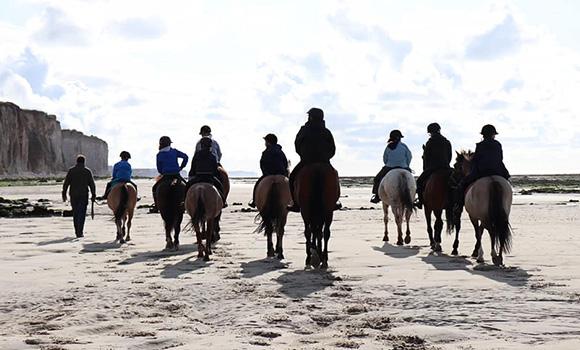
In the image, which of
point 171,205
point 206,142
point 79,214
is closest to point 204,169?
point 206,142

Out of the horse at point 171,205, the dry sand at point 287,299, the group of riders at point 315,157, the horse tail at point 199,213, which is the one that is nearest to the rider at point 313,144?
the group of riders at point 315,157

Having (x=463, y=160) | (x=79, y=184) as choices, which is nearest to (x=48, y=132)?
(x=79, y=184)

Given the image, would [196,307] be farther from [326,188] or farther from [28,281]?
[326,188]

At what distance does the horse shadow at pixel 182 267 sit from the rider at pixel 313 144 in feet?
6.33

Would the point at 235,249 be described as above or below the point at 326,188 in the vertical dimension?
below

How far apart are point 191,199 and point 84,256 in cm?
230

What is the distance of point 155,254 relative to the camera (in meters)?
13.6

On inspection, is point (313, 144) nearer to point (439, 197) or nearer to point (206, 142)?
point (206, 142)

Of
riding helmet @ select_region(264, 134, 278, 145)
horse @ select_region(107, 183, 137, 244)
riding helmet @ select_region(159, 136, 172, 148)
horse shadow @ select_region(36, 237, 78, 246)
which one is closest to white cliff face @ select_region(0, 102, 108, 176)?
horse shadow @ select_region(36, 237, 78, 246)

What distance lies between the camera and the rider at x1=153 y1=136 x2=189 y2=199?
48.3ft

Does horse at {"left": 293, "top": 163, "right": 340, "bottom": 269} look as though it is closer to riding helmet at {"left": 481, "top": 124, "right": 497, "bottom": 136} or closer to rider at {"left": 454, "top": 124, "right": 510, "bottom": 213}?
rider at {"left": 454, "top": 124, "right": 510, "bottom": 213}

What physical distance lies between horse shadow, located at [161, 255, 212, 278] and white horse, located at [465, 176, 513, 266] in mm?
4543

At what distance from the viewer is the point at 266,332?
6.54m

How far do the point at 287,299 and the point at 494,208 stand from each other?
14.3 ft
